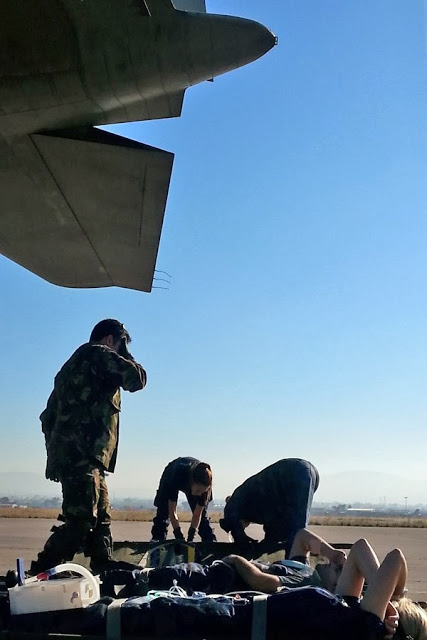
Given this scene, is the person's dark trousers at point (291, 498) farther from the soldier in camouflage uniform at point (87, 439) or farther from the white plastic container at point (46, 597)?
the white plastic container at point (46, 597)

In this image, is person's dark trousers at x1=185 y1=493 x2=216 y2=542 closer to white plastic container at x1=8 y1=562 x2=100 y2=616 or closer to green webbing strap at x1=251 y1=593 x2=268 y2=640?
white plastic container at x1=8 y1=562 x2=100 y2=616

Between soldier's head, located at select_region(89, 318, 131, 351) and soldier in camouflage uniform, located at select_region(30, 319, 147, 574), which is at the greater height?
soldier's head, located at select_region(89, 318, 131, 351)

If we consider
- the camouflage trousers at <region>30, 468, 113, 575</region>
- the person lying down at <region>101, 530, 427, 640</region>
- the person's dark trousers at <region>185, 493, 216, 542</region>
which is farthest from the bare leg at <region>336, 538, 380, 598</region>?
the person's dark trousers at <region>185, 493, 216, 542</region>

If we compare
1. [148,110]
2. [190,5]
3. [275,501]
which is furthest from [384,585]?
[190,5]

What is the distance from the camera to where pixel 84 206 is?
6.09 meters

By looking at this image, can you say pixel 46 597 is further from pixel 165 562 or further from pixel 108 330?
pixel 108 330

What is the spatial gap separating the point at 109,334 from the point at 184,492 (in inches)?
83.2

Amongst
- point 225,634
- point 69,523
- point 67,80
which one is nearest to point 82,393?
point 69,523

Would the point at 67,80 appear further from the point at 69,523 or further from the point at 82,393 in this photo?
the point at 69,523

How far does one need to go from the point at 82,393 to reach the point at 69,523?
0.78 metres

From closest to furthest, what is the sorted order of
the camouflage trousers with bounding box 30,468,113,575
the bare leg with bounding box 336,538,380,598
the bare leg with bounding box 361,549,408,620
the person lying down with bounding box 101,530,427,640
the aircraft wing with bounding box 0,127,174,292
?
the person lying down with bounding box 101,530,427,640, the bare leg with bounding box 361,549,408,620, the bare leg with bounding box 336,538,380,598, the camouflage trousers with bounding box 30,468,113,575, the aircraft wing with bounding box 0,127,174,292

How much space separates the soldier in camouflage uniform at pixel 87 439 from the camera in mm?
4371

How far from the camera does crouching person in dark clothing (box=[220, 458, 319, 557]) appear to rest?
5.14m

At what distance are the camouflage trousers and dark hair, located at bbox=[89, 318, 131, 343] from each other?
853 millimetres
